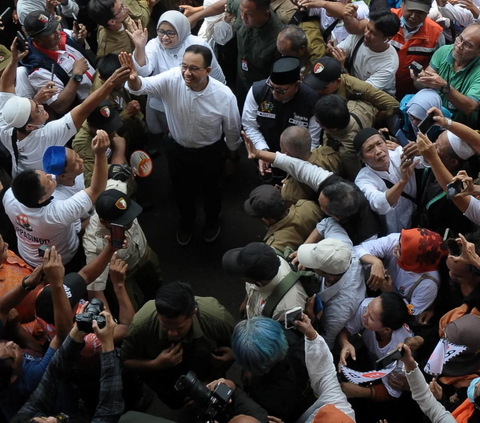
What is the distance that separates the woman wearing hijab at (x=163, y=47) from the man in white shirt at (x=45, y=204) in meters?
1.47

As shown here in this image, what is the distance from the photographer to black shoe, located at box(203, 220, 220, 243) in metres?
5.40

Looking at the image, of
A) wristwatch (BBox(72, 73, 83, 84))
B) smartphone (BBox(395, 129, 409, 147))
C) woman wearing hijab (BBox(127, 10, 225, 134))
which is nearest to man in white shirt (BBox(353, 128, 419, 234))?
smartphone (BBox(395, 129, 409, 147))

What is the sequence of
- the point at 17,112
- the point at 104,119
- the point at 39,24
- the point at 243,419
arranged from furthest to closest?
the point at 39,24
the point at 104,119
the point at 17,112
the point at 243,419

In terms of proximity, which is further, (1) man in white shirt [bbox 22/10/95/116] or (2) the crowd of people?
(1) man in white shirt [bbox 22/10/95/116]

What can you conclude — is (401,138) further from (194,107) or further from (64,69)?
(64,69)

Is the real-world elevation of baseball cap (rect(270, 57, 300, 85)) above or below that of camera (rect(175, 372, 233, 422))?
above

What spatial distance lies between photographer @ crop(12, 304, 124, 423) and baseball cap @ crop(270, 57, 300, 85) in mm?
2340

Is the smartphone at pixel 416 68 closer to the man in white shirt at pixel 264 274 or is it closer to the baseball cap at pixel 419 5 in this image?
the baseball cap at pixel 419 5

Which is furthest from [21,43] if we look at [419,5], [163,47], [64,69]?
[419,5]

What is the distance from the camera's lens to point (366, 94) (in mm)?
4699

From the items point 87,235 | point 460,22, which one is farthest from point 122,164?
point 460,22

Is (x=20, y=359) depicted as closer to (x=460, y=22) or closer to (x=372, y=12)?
(x=372, y=12)

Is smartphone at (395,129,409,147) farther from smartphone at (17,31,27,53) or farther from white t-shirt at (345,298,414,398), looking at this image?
smartphone at (17,31,27,53)

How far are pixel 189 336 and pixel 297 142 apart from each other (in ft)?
5.55
